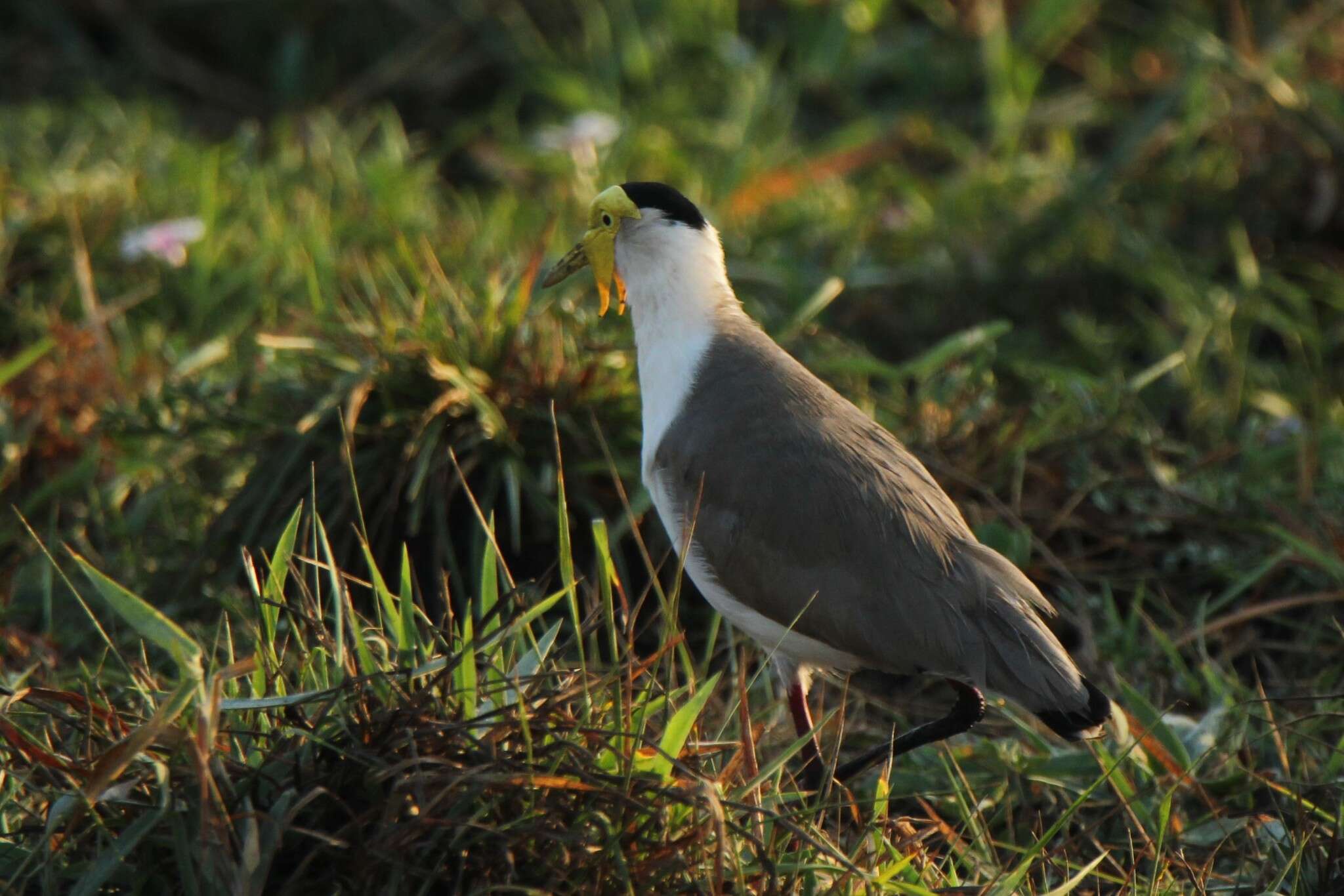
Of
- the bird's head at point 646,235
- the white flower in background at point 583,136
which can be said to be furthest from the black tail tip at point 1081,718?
the white flower in background at point 583,136

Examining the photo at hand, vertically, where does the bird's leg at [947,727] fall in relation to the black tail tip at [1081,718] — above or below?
below

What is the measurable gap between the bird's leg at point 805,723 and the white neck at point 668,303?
0.51 metres

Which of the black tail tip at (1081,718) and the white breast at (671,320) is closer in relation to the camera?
the black tail tip at (1081,718)

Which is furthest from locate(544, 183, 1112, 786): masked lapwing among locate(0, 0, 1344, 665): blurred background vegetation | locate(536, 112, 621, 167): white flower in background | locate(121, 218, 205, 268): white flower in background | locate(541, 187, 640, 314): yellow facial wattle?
locate(536, 112, 621, 167): white flower in background

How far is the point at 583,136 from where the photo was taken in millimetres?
5629

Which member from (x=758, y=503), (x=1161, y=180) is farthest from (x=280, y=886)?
(x=1161, y=180)

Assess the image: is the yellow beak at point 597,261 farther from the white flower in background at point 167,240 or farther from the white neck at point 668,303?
the white flower in background at point 167,240

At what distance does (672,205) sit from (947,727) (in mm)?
1197

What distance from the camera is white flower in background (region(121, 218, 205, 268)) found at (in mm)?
4598

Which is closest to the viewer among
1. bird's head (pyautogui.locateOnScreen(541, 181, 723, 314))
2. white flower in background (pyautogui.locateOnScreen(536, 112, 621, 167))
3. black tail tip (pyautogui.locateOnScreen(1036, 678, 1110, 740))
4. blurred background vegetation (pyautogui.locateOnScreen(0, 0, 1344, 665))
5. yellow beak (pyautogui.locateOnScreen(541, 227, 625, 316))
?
black tail tip (pyautogui.locateOnScreen(1036, 678, 1110, 740))

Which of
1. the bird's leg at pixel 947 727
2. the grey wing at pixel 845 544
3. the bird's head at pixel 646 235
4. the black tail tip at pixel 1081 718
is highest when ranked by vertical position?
the bird's head at pixel 646 235

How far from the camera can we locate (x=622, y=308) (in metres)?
3.59

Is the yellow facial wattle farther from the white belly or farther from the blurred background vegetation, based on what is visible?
the white belly

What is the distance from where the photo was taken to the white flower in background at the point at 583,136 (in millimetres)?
5641
